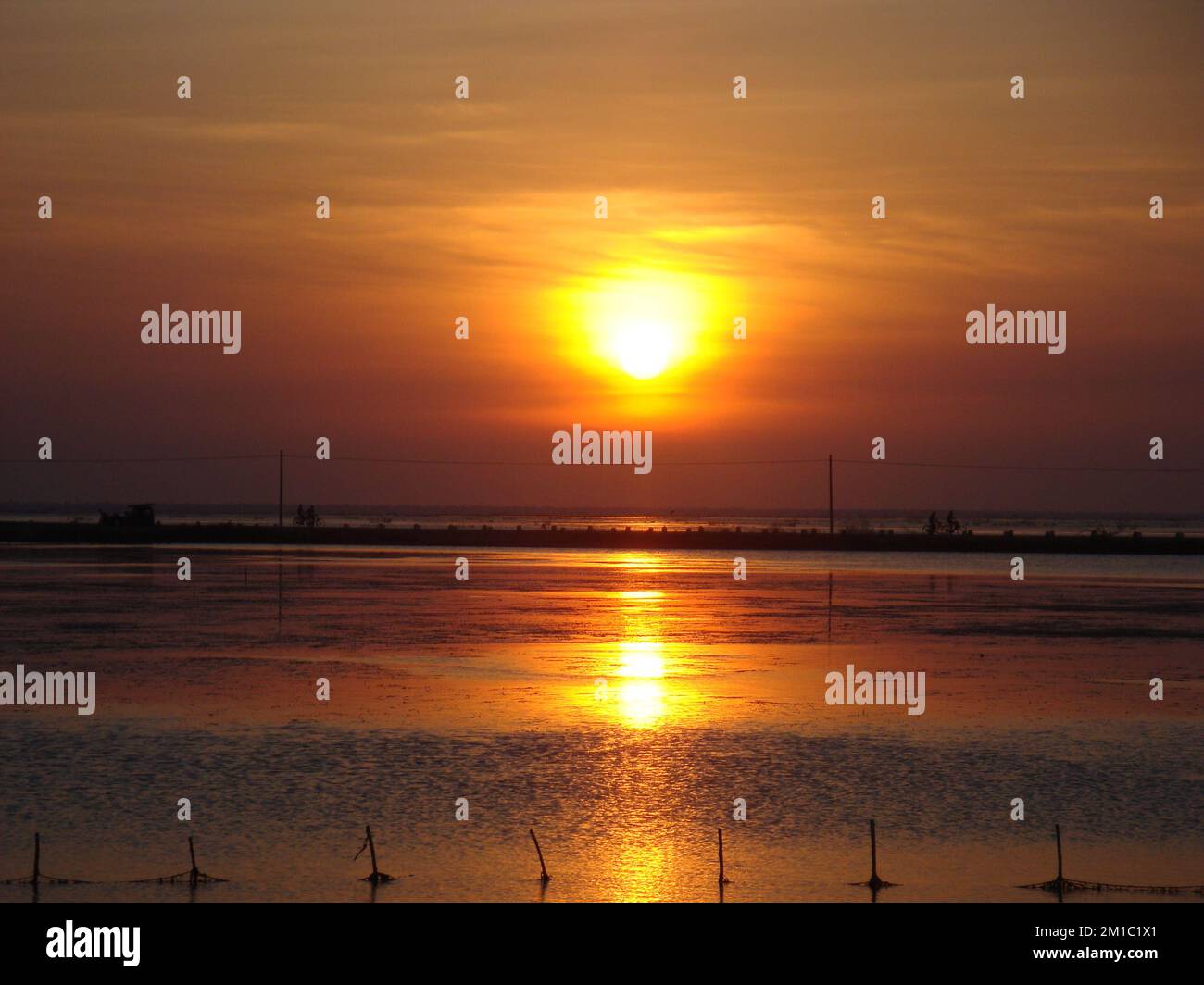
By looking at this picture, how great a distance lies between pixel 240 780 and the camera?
2589 centimetres

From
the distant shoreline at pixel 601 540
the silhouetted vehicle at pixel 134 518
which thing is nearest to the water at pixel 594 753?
the distant shoreline at pixel 601 540

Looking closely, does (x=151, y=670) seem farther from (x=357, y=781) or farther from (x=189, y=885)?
(x=189, y=885)

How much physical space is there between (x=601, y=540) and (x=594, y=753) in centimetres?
12698

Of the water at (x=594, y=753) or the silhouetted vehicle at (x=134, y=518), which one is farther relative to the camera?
the silhouetted vehicle at (x=134, y=518)

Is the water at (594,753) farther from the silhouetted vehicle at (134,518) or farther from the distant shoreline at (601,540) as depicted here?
the silhouetted vehicle at (134,518)

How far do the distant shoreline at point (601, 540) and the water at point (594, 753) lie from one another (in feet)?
281

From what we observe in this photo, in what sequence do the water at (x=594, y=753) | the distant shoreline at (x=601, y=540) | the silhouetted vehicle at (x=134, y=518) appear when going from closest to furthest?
the water at (x=594, y=753) → the distant shoreline at (x=601, y=540) → the silhouetted vehicle at (x=134, y=518)

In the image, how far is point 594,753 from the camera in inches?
1137

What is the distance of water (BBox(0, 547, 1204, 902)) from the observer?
20.6 metres

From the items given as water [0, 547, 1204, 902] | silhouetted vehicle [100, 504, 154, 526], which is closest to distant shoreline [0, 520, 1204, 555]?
silhouetted vehicle [100, 504, 154, 526]

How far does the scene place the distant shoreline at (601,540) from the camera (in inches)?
5620
